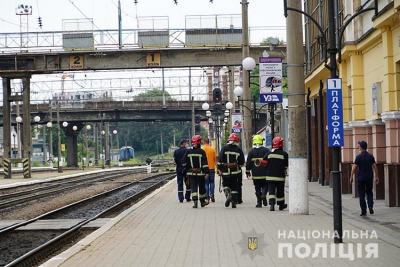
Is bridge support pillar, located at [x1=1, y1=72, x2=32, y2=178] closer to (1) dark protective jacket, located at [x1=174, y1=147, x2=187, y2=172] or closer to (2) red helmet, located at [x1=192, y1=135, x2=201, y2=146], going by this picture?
(1) dark protective jacket, located at [x1=174, y1=147, x2=187, y2=172]

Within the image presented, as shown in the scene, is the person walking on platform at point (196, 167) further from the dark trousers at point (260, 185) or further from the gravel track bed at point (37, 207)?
the gravel track bed at point (37, 207)

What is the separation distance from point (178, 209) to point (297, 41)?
582cm

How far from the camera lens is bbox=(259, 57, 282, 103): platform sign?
945 inches

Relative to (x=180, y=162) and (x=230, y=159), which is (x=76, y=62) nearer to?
(x=180, y=162)

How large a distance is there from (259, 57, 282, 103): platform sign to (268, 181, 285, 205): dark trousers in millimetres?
3578

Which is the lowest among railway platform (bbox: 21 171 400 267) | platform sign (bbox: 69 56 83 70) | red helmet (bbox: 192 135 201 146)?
railway platform (bbox: 21 171 400 267)

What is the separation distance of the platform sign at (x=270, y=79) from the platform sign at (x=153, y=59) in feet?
85.6

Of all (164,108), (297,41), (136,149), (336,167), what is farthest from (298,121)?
(136,149)

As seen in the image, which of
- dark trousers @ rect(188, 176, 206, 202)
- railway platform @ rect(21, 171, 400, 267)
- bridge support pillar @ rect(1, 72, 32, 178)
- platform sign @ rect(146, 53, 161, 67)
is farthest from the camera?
bridge support pillar @ rect(1, 72, 32, 178)

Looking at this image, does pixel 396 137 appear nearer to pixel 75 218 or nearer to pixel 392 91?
pixel 392 91

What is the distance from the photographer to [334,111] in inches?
544

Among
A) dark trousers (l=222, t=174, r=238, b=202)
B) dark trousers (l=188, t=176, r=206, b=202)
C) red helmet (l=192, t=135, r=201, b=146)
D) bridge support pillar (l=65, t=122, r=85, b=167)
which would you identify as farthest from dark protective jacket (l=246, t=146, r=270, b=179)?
bridge support pillar (l=65, t=122, r=85, b=167)

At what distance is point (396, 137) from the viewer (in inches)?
865

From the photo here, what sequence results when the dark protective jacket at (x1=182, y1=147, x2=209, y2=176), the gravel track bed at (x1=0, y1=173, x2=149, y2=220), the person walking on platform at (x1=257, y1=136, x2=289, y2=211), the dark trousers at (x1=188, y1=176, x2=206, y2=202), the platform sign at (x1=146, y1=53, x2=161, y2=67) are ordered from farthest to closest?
the platform sign at (x1=146, y1=53, x2=161, y2=67) < the gravel track bed at (x1=0, y1=173, x2=149, y2=220) < the dark trousers at (x1=188, y1=176, x2=206, y2=202) < the dark protective jacket at (x1=182, y1=147, x2=209, y2=176) < the person walking on platform at (x1=257, y1=136, x2=289, y2=211)
